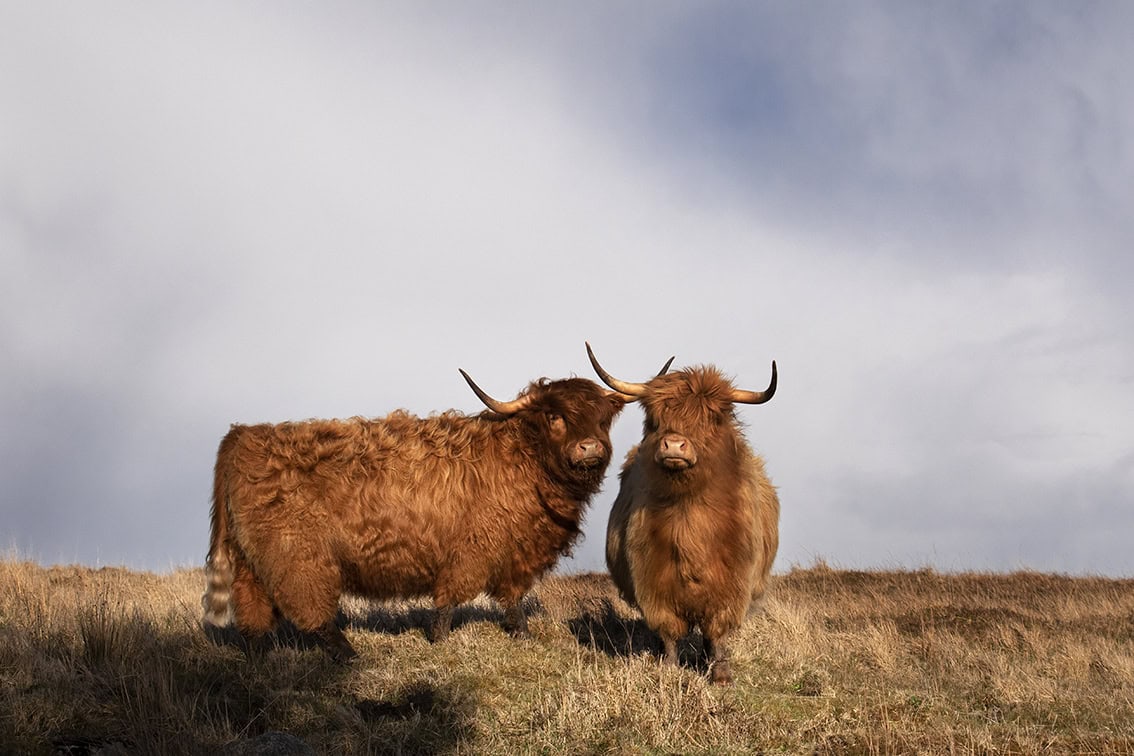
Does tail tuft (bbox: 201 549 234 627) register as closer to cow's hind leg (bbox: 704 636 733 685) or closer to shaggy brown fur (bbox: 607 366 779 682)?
shaggy brown fur (bbox: 607 366 779 682)

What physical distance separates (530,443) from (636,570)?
162 cm

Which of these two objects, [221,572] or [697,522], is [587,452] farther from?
[221,572]

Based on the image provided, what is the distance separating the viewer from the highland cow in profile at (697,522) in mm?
6371

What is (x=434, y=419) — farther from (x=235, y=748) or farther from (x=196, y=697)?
(x=235, y=748)

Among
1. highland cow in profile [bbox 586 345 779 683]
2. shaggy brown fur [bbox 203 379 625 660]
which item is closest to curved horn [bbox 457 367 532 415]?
shaggy brown fur [bbox 203 379 625 660]

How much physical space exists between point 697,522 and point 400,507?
2.38 meters

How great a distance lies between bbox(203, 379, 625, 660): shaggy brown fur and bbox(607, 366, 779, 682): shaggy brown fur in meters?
1.04

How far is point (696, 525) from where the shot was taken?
6.41m

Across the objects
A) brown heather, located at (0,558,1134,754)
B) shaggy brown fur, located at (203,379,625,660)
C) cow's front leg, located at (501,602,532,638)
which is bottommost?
brown heather, located at (0,558,1134,754)

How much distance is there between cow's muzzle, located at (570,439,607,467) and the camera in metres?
7.42

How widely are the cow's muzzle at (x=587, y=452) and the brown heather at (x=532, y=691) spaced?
57.8 inches

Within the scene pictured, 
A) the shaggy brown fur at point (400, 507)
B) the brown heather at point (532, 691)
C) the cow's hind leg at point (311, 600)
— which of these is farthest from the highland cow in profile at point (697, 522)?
the cow's hind leg at point (311, 600)

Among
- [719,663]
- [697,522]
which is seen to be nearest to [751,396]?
[697,522]

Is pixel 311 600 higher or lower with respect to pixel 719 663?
higher
